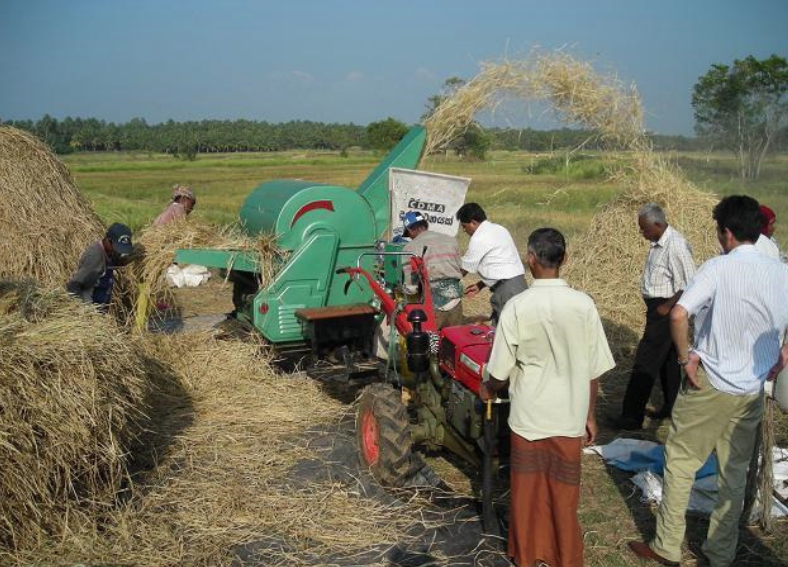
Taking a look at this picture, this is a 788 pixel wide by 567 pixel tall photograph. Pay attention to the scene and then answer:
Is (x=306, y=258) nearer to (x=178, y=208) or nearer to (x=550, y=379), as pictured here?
(x=178, y=208)

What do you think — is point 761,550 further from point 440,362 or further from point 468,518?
point 440,362

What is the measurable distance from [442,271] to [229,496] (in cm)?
255

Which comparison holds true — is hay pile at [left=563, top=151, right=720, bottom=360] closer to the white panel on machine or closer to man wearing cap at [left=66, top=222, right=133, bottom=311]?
the white panel on machine

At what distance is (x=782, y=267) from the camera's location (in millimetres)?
3514

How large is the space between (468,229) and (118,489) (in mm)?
3377

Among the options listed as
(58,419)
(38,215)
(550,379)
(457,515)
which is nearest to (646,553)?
(457,515)

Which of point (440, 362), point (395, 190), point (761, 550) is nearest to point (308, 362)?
point (395, 190)

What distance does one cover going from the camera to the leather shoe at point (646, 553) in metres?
3.81

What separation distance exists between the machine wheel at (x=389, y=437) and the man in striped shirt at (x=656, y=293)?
7.43 feet

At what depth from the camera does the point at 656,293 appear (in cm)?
567

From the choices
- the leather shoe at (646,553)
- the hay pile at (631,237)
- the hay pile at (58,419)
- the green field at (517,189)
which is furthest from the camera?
the green field at (517,189)

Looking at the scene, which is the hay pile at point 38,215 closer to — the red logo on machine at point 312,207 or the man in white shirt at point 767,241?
the red logo on machine at point 312,207

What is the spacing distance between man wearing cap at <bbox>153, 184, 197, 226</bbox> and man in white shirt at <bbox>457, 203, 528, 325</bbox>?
334 centimetres

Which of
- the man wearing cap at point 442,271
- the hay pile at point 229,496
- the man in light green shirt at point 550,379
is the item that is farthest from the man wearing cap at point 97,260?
the man in light green shirt at point 550,379
